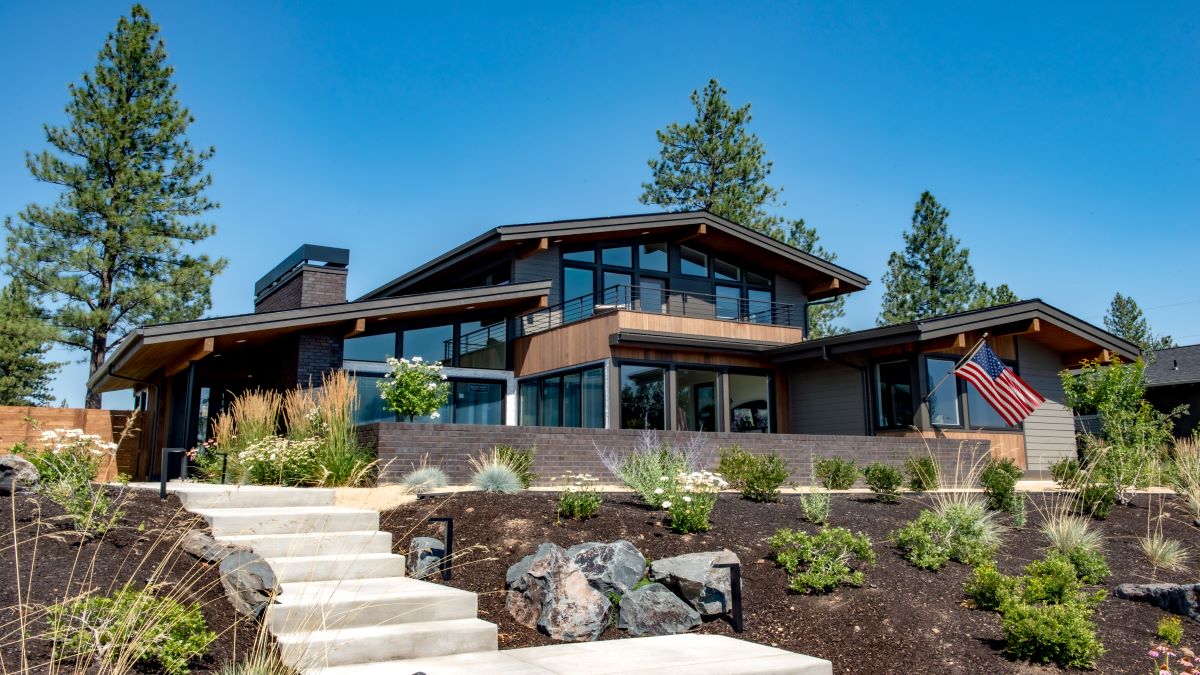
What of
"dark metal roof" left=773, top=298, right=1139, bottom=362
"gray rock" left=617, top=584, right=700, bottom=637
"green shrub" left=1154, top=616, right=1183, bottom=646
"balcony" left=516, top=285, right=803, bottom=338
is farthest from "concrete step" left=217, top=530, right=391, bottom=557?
"dark metal roof" left=773, top=298, right=1139, bottom=362

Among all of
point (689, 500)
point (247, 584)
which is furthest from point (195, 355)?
point (247, 584)

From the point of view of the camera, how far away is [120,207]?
85.3 ft

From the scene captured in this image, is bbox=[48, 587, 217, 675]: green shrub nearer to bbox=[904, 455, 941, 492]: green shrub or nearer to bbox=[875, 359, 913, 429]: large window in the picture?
bbox=[904, 455, 941, 492]: green shrub

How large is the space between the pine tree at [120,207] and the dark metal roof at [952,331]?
1888 cm

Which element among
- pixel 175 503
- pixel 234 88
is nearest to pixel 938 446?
pixel 175 503

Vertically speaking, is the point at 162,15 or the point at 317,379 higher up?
the point at 162,15

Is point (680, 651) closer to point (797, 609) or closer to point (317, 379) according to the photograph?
point (797, 609)

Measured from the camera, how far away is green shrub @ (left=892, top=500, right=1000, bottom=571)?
23.8ft

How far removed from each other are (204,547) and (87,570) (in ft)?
2.69

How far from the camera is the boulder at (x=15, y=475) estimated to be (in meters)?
6.16

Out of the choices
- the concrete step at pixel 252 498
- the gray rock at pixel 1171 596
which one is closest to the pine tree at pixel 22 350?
the concrete step at pixel 252 498

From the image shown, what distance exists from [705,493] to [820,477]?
442cm

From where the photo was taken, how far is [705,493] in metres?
8.05

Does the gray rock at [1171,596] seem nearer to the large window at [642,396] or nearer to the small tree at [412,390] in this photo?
the large window at [642,396]
